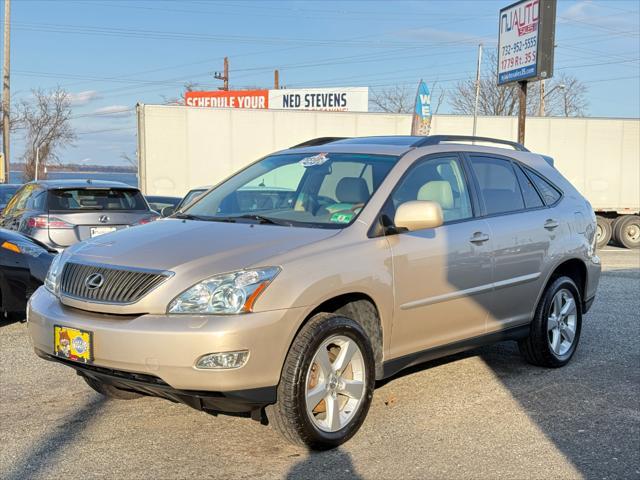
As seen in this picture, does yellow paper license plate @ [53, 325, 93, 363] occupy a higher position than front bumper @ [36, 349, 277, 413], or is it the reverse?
yellow paper license plate @ [53, 325, 93, 363]

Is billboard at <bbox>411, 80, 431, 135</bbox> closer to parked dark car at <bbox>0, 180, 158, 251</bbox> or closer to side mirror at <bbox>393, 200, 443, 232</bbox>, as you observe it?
parked dark car at <bbox>0, 180, 158, 251</bbox>

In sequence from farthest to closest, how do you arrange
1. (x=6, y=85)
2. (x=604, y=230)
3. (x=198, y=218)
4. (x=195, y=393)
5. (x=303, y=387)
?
(x=6, y=85) < (x=604, y=230) < (x=198, y=218) < (x=303, y=387) < (x=195, y=393)

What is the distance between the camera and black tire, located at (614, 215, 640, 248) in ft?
65.9

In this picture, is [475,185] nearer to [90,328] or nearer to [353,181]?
[353,181]

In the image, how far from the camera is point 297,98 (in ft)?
151

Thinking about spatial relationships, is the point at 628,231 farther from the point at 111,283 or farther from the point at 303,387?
the point at 111,283

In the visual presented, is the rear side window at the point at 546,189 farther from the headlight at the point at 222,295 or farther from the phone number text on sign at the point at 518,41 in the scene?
the phone number text on sign at the point at 518,41

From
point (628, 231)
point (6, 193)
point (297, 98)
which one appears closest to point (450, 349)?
point (6, 193)

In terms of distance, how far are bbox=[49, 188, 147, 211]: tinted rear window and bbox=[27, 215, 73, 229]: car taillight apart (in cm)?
16

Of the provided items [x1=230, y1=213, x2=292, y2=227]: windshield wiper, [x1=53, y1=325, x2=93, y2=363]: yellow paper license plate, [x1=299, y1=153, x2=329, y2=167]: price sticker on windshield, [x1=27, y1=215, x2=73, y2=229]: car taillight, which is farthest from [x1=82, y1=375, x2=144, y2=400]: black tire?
[x1=27, y1=215, x2=73, y2=229]: car taillight

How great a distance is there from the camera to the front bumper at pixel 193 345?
351cm

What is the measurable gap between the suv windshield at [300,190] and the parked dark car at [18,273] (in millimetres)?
2333

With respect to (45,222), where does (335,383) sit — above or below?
below

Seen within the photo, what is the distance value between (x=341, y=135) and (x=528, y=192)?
13968mm
